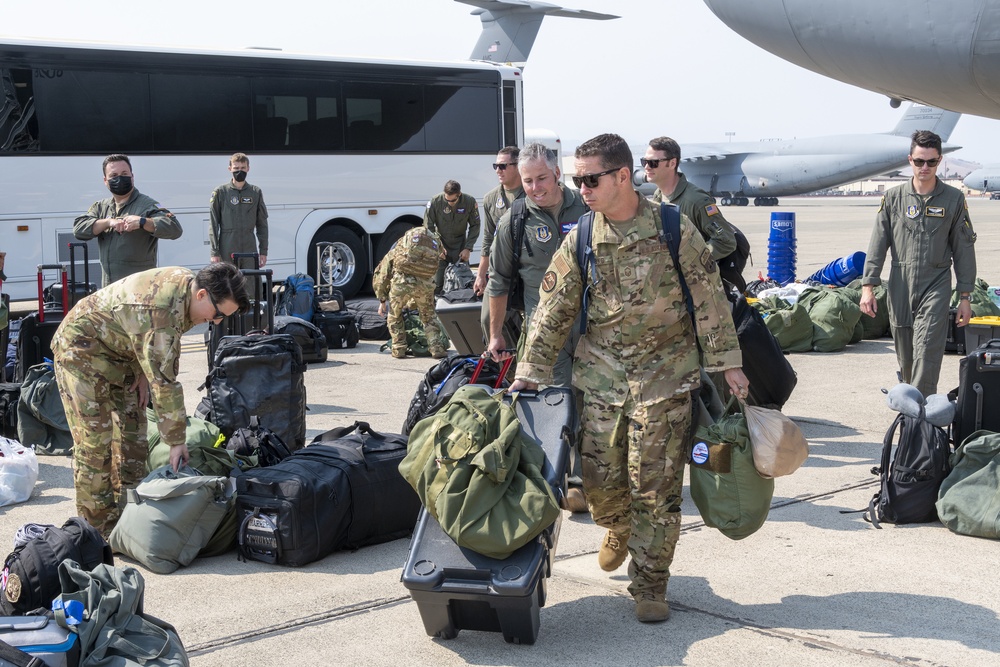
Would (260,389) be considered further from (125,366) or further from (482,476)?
(482,476)

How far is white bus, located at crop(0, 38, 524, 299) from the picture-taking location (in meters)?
12.9

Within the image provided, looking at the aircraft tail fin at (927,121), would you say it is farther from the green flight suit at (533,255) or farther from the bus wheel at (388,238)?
the green flight suit at (533,255)

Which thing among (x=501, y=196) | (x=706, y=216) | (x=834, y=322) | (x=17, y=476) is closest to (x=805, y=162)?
(x=834, y=322)

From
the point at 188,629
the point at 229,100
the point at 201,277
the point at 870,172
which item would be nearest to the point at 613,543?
the point at 188,629

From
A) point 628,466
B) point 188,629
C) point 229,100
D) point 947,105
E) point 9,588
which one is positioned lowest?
point 188,629

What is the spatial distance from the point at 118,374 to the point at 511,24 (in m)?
28.1

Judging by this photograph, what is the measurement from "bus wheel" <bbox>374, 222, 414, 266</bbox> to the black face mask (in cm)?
819

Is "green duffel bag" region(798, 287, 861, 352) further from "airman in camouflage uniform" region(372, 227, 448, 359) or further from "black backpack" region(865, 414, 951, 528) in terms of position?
"black backpack" region(865, 414, 951, 528)

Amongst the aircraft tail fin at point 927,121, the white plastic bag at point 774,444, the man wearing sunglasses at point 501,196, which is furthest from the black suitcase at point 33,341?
the aircraft tail fin at point 927,121

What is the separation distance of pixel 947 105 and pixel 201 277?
4.11 m

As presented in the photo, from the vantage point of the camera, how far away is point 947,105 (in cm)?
595

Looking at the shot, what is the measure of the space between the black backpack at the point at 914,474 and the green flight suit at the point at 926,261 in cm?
141

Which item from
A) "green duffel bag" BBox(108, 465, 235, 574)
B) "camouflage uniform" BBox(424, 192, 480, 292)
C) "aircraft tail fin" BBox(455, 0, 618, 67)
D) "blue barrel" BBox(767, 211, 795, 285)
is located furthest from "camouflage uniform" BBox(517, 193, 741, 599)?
"aircraft tail fin" BBox(455, 0, 618, 67)

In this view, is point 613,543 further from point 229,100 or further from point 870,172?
point 870,172
